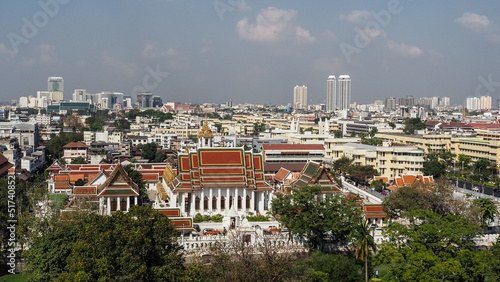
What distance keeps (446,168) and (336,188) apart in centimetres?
3034

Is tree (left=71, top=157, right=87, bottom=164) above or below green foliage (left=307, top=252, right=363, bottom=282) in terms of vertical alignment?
above

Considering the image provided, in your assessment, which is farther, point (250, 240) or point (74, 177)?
point (74, 177)

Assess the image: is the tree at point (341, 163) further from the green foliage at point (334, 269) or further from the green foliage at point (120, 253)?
the green foliage at point (120, 253)

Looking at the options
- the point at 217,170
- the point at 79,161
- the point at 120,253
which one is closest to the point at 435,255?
the point at 120,253

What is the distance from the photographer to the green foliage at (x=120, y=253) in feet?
66.9

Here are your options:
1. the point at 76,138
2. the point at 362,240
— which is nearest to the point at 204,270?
the point at 362,240

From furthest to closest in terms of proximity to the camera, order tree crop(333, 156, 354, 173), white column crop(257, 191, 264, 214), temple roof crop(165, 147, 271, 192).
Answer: tree crop(333, 156, 354, 173) < white column crop(257, 191, 264, 214) < temple roof crop(165, 147, 271, 192)

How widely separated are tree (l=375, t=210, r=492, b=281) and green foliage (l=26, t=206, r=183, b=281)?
9018 mm

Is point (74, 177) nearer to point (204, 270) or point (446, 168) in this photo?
point (204, 270)

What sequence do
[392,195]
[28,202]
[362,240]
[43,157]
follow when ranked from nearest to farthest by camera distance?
[362,240] < [28,202] < [392,195] < [43,157]

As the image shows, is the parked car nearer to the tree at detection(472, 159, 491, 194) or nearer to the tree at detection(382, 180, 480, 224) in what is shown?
the tree at detection(382, 180, 480, 224)

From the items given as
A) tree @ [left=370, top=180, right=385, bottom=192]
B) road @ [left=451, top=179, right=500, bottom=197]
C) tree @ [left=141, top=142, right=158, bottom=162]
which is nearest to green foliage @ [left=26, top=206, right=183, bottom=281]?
tree @ [left=370, top=180, right=385, bottom=192]

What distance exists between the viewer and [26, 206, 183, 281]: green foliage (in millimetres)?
20406

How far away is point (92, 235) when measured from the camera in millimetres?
21578
